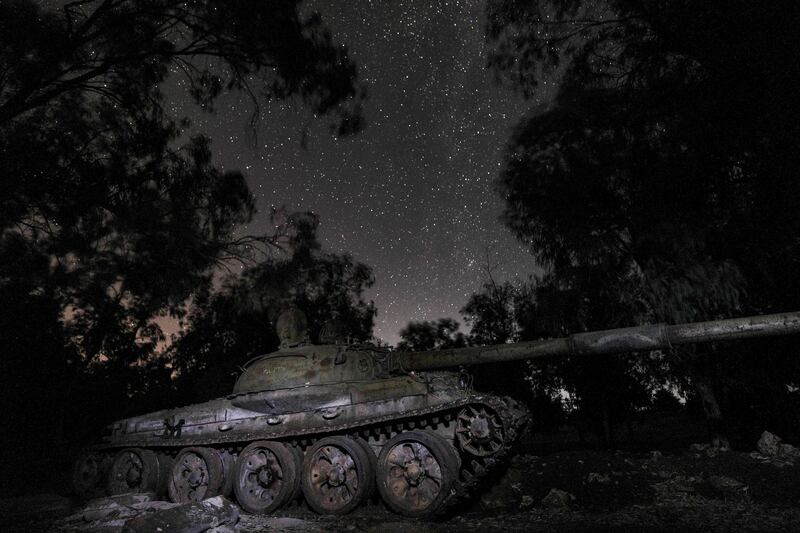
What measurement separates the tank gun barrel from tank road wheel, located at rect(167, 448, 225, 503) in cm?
390

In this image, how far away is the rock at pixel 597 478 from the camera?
8.77 metres

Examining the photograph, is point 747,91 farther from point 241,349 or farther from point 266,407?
point 241,349

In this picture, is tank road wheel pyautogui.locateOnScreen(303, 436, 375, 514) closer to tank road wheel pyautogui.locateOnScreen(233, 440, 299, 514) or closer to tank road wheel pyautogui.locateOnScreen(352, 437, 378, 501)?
tank road wheel pyautogui.locateOnScreen(352, 437, 378, 501)

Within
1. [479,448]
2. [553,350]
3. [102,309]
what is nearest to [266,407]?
[479,448]

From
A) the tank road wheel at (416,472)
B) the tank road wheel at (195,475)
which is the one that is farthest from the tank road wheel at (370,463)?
the tank road wheel at (195,475)

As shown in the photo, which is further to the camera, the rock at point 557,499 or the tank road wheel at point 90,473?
the tank road wheel at point 90,473

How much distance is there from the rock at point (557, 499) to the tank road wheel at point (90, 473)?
901 centimetres

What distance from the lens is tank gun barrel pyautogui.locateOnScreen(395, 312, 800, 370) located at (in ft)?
23.5

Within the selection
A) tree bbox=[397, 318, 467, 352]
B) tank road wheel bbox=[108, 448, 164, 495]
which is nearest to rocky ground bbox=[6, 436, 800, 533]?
tank road wheel bbox=[108, 448, 164, 495]

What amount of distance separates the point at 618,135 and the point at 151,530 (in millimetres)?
14038

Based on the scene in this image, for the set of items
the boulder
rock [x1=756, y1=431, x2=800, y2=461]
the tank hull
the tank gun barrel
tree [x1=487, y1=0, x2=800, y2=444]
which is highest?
tree [x1=487, y1=0, x2=800, y2=444]

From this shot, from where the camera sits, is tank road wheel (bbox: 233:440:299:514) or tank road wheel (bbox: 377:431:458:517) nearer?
tank road wheel (bbox: 377:431:458:517)

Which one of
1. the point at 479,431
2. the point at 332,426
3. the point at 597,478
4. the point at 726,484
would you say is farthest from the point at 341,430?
the point at 726,484

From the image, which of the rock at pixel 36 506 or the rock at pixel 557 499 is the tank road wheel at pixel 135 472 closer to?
the rock at pixel 36 506
